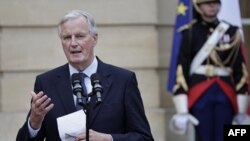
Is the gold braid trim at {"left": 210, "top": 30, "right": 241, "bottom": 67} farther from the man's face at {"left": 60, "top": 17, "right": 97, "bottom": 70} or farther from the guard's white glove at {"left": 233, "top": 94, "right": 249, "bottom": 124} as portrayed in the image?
the man's face at {"left": 60, "top": 17, "right": 97, "bottom": 70}

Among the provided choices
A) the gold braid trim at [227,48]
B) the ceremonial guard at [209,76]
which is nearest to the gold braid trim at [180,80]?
the ceremonial guard at [209,76]

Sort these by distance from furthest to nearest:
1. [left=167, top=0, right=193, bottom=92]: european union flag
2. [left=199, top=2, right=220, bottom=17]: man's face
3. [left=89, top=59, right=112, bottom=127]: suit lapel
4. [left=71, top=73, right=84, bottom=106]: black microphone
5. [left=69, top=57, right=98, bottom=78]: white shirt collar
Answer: [left=167, top=0, right=193, bottom=92]: european union flag → [left=199, top=2, right=220, bottom=17]: man's face → [left=69, top=57, right=98, bottom=78]: white shirt collar → [left=89, top=59, right=112, bottom=127]: suit lapel → [left=71, top=73, right=84, bottom=106]: black microphone

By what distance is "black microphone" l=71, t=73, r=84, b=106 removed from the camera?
446 cm

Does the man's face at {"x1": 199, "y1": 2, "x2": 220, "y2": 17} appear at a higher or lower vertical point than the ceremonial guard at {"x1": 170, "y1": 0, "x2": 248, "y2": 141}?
higher

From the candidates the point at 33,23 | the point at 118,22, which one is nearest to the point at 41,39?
the point at 33,23

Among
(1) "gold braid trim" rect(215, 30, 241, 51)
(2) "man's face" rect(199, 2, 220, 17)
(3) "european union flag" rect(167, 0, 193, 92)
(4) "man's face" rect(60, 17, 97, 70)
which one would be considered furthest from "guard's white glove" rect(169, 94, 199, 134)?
(4) "man's face" rect(60, 17, 97, 70)

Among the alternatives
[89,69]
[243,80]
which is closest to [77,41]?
[89,69]

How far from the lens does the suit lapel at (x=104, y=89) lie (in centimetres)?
482

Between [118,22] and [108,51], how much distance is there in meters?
0.32

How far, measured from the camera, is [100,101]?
450 centimetres

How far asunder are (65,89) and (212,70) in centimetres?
350

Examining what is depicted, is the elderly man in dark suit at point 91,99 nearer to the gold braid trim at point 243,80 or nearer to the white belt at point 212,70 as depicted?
the white belt at point 212,70

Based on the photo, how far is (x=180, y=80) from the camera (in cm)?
820

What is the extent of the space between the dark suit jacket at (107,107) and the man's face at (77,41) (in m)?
0.17
